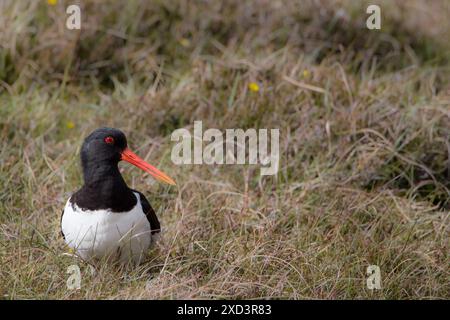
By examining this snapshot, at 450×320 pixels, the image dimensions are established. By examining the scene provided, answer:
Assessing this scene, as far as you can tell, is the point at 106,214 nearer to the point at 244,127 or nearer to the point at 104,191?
the point at 104,191

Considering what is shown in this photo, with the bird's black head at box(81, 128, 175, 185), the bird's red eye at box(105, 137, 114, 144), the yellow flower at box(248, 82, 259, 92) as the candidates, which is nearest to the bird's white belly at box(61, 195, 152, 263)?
the bird's black head at box(81, 128, 175, 185)

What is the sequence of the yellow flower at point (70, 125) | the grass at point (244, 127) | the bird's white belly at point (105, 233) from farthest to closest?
the yellow flower at point (70, 125) → the grass at point (244, 127) → the bird's white belly at point (105, 233)

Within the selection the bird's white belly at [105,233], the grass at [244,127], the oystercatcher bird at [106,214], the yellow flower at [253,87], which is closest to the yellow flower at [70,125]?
the grass at [244,127]

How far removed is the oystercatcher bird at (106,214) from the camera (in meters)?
3.97

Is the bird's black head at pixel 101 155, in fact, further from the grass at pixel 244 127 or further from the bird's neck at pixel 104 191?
the grass at pixel 244 127

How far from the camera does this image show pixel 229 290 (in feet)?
12.8

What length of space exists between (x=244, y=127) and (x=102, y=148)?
152 centimetres

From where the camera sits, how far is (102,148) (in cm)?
412

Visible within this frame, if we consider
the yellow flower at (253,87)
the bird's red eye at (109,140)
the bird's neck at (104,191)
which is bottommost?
the bird's neck at (104,191)

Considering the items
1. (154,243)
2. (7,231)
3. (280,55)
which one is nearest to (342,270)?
(154,243)

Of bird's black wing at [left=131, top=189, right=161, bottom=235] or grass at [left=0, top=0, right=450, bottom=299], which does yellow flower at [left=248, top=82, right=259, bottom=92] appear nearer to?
grass at [left=0, top=0, right=450, bottom=299]

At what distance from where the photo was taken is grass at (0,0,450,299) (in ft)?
13.4

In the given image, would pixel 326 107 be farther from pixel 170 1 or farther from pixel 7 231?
pixel 7 231

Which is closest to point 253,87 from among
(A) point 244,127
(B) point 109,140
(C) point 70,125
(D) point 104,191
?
(A) point 244,127
